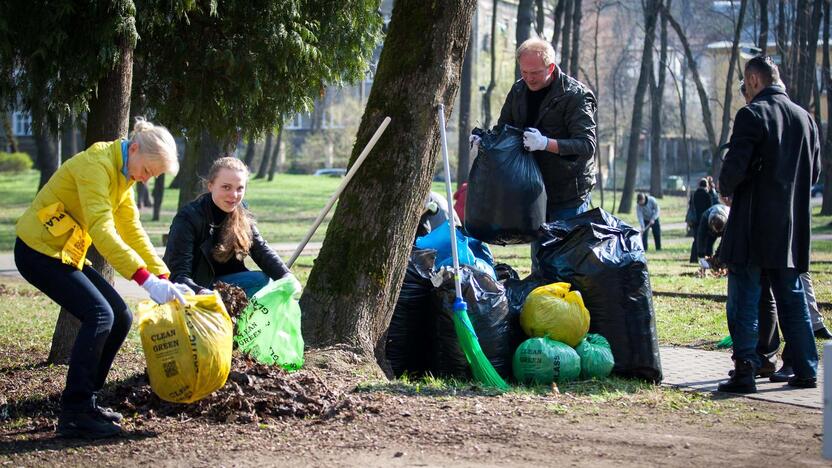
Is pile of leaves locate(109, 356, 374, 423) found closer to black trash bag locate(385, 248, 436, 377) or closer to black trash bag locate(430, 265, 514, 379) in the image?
black trash bag locate(430, 265, 514, 379)

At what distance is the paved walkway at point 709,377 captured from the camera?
6.05 metres

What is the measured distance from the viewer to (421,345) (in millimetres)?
6656

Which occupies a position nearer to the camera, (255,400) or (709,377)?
(255,400)

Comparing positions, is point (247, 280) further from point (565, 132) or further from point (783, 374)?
point (783, 374)

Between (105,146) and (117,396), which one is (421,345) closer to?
(117,396)

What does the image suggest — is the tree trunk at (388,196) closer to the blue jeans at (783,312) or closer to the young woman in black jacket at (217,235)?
the young woman in black jacket at (217,235)

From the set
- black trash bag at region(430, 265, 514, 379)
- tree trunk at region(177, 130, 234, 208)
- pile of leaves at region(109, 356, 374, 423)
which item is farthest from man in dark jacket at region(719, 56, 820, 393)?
tree trunk at region(177, 130, 234, 208)

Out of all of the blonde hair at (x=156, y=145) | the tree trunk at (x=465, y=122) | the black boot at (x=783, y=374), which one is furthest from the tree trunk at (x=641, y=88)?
the blonde hair at (x=156, y=145)

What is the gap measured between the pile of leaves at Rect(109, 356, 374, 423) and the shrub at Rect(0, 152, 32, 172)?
4382 cm

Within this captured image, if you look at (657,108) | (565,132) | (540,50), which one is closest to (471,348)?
(565,132)

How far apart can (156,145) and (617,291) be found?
3135 mm

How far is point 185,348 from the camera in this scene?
468cm

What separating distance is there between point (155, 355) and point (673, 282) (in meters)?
9.55

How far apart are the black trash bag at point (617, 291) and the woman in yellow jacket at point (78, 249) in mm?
2806
